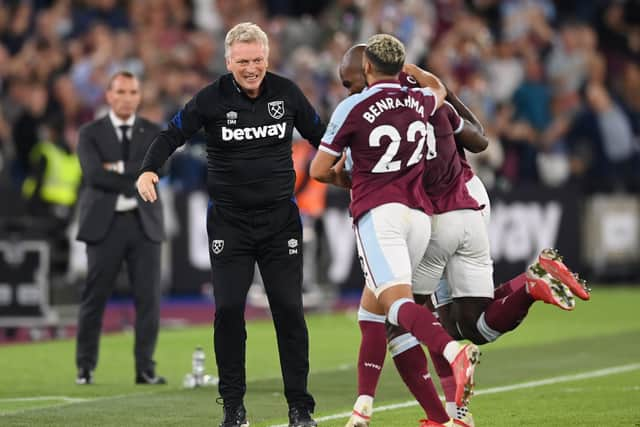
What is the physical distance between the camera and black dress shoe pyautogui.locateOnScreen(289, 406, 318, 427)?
29.9 ft

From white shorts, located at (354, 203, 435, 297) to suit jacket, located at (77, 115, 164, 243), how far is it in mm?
4300

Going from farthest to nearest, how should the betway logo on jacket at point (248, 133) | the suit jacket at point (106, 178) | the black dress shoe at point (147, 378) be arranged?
the suit jacket at point (106, 178)
the black dress shoe at point (147, 378)
the betway logo on jacket at point (248, 133)

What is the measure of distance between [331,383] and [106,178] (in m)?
2.60

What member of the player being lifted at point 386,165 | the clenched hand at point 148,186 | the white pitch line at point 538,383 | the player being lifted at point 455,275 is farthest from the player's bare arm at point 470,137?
the white pitch line at point 538,383

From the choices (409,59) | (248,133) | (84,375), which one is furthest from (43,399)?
(409,59)

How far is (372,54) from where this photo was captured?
840cm

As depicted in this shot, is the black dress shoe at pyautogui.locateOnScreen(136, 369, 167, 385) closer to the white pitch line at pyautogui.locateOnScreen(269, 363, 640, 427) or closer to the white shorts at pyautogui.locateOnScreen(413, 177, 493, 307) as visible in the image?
the white pitch line at pyautogui.locateOnScreen(269, 363, 640, 427)

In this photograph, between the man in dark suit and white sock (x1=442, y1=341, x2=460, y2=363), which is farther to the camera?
the man in dark suit

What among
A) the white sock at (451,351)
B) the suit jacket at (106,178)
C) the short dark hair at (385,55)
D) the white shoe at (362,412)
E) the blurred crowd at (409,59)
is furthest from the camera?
the blurred crowd at (409,59)

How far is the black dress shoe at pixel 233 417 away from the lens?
9.06 metres

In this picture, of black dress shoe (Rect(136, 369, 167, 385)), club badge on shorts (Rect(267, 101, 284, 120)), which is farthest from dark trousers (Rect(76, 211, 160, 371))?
club badge on shorts (Rect(267, 101, 284, 120))

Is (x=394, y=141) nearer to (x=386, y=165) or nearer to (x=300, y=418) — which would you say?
(x=386, y=165)

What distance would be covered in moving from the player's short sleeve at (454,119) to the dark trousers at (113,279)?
4090mm

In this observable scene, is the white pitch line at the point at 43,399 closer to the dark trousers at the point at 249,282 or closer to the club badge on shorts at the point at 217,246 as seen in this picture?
the dark trousers at the point at 249,282
